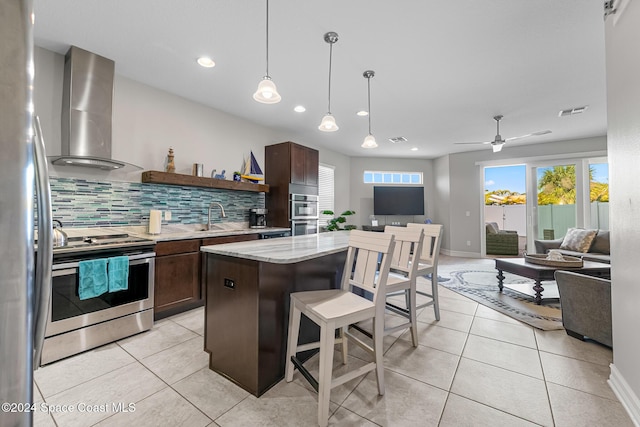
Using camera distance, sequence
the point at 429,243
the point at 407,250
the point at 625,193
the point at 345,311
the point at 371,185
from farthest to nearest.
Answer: the point at 371,185 < the point at 429,243 < the point at 407,250 < the point at 625,193 < the point at 345,311

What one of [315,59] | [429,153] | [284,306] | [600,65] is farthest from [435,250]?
[429,153]

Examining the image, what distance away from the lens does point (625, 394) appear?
1560 mm

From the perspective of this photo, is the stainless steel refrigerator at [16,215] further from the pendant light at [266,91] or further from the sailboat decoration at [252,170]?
the sailboat decoration at [252,170]

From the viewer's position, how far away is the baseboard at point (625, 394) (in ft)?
4.69

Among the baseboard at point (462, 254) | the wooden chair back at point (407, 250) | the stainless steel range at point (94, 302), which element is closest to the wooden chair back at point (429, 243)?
the wooden chair back at point (407, 250)

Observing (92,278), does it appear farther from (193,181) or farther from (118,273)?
(193,181)

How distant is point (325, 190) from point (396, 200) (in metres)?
2.20

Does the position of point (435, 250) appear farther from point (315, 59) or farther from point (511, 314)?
point (315, 59)

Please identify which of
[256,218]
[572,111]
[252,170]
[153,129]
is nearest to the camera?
[153,129]

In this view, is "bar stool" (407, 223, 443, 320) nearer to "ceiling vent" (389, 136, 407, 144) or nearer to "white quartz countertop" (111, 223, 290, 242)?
"white quartz countertop" (111, 223, 290, 242)

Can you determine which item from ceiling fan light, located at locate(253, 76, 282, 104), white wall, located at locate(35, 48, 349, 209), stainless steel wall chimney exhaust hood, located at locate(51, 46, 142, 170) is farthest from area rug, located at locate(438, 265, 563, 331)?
stainless steel wall chimney exhaust hood, located at locate(51, 46, 142, 170)

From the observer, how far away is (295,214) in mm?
4527

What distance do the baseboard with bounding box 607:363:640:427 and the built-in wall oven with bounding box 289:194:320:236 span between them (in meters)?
3.71

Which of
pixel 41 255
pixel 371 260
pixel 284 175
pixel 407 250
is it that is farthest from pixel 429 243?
pixel 41 255
